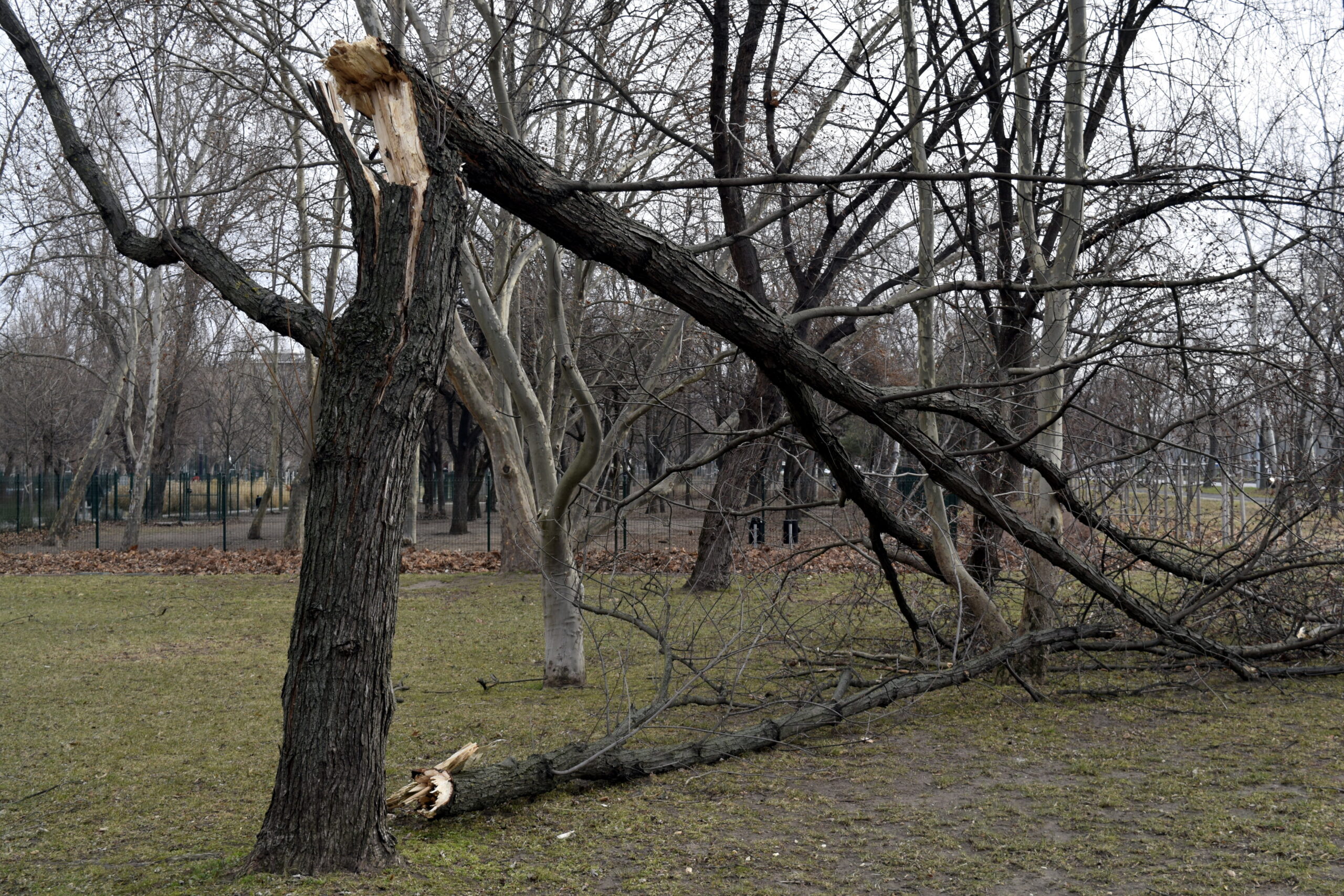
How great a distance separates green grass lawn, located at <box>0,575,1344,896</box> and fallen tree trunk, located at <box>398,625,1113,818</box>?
99 millimetres

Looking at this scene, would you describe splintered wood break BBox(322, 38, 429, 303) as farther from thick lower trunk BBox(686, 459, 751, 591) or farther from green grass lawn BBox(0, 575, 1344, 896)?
thick lower trunk BBox(686, 459, 751, 591)

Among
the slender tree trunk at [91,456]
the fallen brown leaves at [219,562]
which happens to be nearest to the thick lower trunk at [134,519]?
the fallen brown leaves at [219,562]

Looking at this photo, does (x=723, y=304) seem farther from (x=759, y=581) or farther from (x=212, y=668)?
(x=212, y=668)

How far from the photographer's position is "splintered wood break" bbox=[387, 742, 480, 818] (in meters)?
4.49

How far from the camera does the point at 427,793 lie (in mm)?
4543

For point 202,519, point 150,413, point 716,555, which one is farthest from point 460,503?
point 716,555

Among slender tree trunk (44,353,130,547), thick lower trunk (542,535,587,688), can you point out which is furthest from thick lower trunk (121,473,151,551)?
thick lower trunk (542,535,587,688)

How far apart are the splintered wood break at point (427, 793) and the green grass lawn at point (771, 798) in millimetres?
105

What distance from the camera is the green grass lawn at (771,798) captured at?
3.86 meters

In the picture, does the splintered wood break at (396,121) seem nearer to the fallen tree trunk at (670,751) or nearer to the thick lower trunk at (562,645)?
the fallen tree trunk at (670,751)

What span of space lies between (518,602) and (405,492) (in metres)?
9.93

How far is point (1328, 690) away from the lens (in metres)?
7.15

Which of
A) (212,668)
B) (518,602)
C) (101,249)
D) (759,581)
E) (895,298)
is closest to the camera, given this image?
(895,298)

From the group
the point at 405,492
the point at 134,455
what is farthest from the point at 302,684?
the point at 134,455
